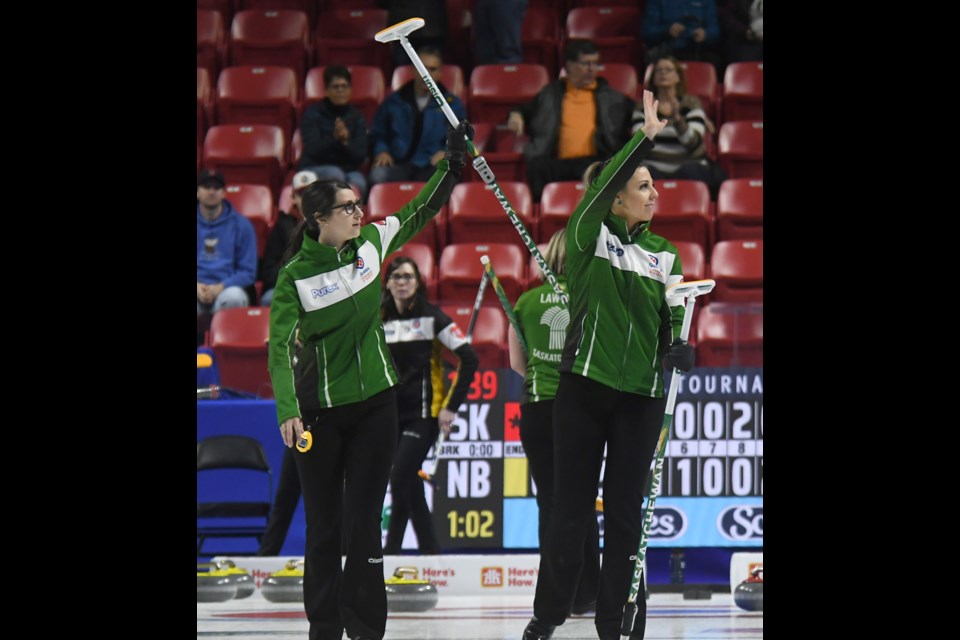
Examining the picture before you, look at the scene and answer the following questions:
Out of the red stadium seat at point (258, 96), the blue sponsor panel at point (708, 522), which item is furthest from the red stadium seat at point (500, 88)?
the blue sponsor panel at point (708, 522)

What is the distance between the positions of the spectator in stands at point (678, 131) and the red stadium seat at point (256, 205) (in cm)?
328

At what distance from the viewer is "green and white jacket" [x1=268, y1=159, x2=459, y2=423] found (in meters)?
5.40

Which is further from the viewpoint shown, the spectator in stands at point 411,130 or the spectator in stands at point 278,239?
the spectator in stands at point 411,130

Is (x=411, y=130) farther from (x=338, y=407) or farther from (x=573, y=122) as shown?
(x=338, y=407)

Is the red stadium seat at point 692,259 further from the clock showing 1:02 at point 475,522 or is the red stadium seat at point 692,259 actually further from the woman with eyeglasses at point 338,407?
the woman with eyeglasses at point 338,407

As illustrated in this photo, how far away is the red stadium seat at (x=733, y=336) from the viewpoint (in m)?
8.70

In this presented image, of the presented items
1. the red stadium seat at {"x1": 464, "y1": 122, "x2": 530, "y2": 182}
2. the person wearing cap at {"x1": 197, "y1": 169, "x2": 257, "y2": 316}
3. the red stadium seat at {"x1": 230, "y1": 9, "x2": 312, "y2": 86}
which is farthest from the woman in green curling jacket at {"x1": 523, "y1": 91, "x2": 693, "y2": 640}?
the red stadium seat at {"x1": 230, "y1": 9, "x2": 312, "y2": 86}

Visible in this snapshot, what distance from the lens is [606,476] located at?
5262 mm

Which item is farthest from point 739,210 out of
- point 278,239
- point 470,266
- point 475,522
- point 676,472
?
point 475,522

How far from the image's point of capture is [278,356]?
5309mm

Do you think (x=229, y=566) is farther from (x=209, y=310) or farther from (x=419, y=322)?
(x=209, y=310)

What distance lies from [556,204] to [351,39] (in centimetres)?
353
